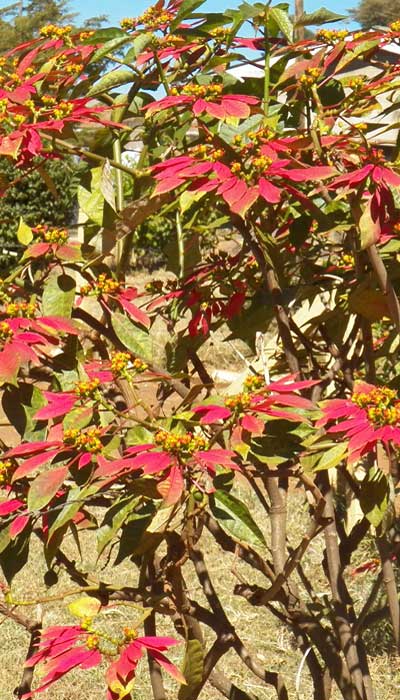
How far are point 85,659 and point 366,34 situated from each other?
1102 mm

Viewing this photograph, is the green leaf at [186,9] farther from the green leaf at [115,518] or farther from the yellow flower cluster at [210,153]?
the green leaf at [115,518]

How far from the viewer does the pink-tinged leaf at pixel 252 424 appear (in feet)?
3.97

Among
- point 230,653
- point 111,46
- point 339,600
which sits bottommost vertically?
point 230,653

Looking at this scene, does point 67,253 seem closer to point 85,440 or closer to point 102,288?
point 102,288

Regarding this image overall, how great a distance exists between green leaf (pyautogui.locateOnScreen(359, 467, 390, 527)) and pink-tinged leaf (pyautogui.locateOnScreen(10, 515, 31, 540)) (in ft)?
1.58

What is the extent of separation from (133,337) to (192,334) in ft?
1.20

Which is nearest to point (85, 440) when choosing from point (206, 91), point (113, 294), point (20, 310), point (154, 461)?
point (154, 461)

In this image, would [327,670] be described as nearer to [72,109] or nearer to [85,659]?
[85,659]

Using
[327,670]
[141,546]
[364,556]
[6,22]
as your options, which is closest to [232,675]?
[364,556]

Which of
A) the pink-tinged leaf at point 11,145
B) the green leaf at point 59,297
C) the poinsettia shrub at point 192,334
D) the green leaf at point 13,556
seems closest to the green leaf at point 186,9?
the poinsettia shrub at point 192,334

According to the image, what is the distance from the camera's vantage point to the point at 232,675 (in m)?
3.27

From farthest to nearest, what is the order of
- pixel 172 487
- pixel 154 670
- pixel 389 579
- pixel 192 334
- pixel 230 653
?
pixel 230 653
pixel 192 334
pixel 389 579
pixel 154 670
pixel 172 487

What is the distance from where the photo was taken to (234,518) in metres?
1.29

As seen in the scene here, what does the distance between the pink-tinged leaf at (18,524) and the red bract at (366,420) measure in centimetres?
42
